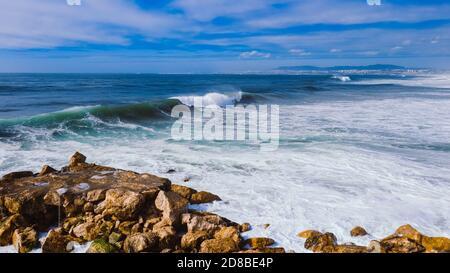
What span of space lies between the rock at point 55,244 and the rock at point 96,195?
3.13 feet

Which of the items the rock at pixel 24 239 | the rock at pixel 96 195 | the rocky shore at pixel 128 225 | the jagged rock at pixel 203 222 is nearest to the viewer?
the rocky shore at pixel 128 225

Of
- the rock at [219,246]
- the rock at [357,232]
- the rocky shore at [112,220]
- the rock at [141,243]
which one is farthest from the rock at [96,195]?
the rock at [357,232]

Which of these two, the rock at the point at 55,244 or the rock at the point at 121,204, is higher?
the rock at the point at 121,204

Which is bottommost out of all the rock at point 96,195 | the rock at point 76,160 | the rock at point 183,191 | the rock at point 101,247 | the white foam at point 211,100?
the rock at point 101,247

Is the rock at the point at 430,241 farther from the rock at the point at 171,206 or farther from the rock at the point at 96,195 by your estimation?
the rock at the point at 96,195

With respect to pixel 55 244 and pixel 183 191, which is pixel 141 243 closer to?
pixel 55 244

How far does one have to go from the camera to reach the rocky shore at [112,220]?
5168 millimetres

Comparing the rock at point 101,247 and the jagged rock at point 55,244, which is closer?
the rock at point 101,247

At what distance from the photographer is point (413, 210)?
22.5 feet

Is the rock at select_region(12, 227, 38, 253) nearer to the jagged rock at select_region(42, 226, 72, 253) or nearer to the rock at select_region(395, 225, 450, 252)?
the jagged rock at select_region(42, 226, 72, 253)

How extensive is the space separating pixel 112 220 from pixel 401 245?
4400mm

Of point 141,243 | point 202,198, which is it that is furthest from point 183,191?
point 141,243

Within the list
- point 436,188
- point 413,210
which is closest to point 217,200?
point 413,210

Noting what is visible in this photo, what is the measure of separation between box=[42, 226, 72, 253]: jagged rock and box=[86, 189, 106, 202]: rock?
37.6 inches
